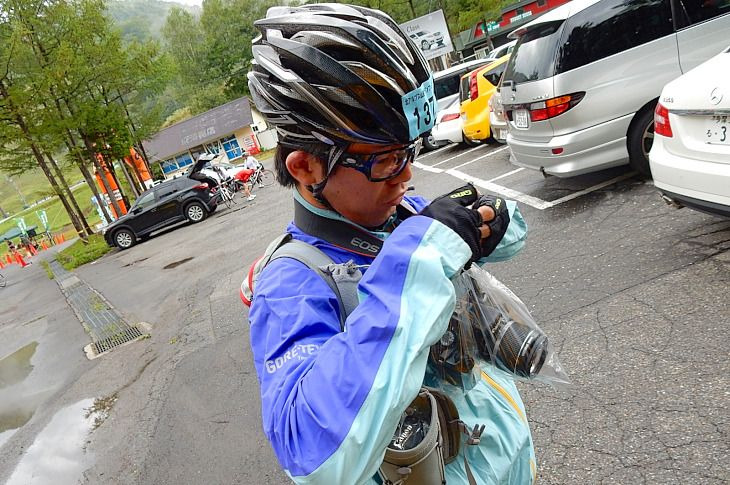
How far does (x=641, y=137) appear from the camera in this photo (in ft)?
16.4

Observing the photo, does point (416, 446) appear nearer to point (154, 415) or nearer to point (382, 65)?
point (382, 65)

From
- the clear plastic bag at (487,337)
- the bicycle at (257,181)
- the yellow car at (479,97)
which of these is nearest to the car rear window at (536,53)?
the yellow car at (479,97)

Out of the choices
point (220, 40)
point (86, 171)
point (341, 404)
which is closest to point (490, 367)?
point (341, 404)

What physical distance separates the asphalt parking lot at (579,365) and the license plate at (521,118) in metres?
0.98

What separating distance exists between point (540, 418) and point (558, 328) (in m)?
0.87

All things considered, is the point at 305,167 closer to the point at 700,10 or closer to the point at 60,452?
the point at 60,452

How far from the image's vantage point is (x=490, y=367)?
4.19ft

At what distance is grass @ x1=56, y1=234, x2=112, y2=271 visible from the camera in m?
15.8

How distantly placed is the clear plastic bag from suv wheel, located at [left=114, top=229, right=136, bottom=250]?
17.4 meters

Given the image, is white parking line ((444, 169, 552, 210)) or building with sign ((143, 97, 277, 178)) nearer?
white parking line ((444, 169, 552, 210))

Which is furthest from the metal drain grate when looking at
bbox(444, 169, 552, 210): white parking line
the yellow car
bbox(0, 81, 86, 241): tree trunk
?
bbox(0, 81, 86, 241): tree trunk

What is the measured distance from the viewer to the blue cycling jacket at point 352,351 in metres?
0.81

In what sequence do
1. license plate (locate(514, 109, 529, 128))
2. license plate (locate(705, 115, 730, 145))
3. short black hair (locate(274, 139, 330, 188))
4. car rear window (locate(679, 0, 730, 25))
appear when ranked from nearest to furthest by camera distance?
1. short black hair (locate(274, 139, 330, 188))
2. license plate (locate(705, 115, 730, 145))
3. car rear window (locate(679, 0, 730, 25))
4. license plate (locate(514, 109, 529, 128))

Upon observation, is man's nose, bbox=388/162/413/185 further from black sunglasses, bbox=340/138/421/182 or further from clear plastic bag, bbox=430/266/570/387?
clear plastic bag, bbox=430/266/570/387
